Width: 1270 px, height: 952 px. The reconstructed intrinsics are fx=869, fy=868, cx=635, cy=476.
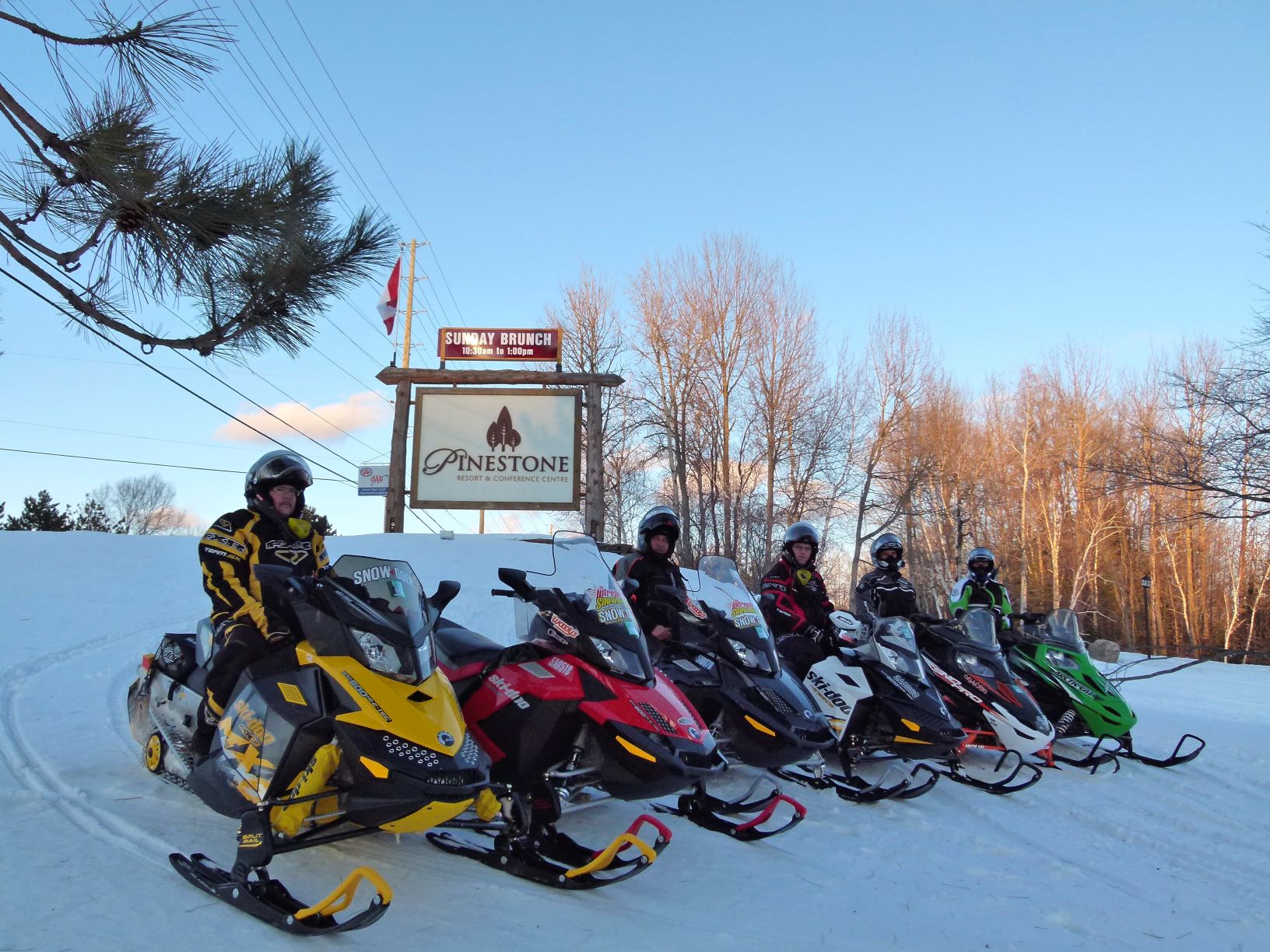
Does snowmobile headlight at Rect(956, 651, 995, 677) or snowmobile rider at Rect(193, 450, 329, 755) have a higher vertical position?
snowmobile rider at Rect(193, 450, 329, 755)

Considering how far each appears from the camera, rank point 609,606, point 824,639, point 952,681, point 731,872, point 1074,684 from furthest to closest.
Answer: point 1074,684, point 952,681, point 824,639, point 609,606, point 731,872

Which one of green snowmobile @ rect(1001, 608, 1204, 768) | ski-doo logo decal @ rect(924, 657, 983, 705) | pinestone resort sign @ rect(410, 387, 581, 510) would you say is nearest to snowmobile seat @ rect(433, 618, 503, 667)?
ski-doo logo decal @ rect(924, 657, 983, 705)

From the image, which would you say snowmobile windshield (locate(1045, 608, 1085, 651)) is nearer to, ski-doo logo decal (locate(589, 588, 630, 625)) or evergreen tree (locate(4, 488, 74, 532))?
ski-doo logo decal (locate(589, 588, 630, 625))

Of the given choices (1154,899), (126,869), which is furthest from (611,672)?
(1154,899)

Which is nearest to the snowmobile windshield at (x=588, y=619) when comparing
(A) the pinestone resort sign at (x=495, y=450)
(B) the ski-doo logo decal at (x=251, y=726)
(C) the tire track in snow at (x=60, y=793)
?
(B) the ski-doo logo decal at (x=251, y=726)

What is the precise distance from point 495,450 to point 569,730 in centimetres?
1375

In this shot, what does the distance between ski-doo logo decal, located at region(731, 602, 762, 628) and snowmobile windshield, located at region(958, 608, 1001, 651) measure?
2.30 metres

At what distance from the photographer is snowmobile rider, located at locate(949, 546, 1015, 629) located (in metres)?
7.81

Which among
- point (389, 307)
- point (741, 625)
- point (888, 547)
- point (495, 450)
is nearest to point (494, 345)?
point (495, 450)

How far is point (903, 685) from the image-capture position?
555 centimetres

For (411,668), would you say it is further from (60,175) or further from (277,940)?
(60,175)

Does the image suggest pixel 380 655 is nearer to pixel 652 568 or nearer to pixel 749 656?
pixel 749 656

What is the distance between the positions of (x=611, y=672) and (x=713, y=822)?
1.05m

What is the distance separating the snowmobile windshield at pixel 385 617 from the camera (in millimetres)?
3141
